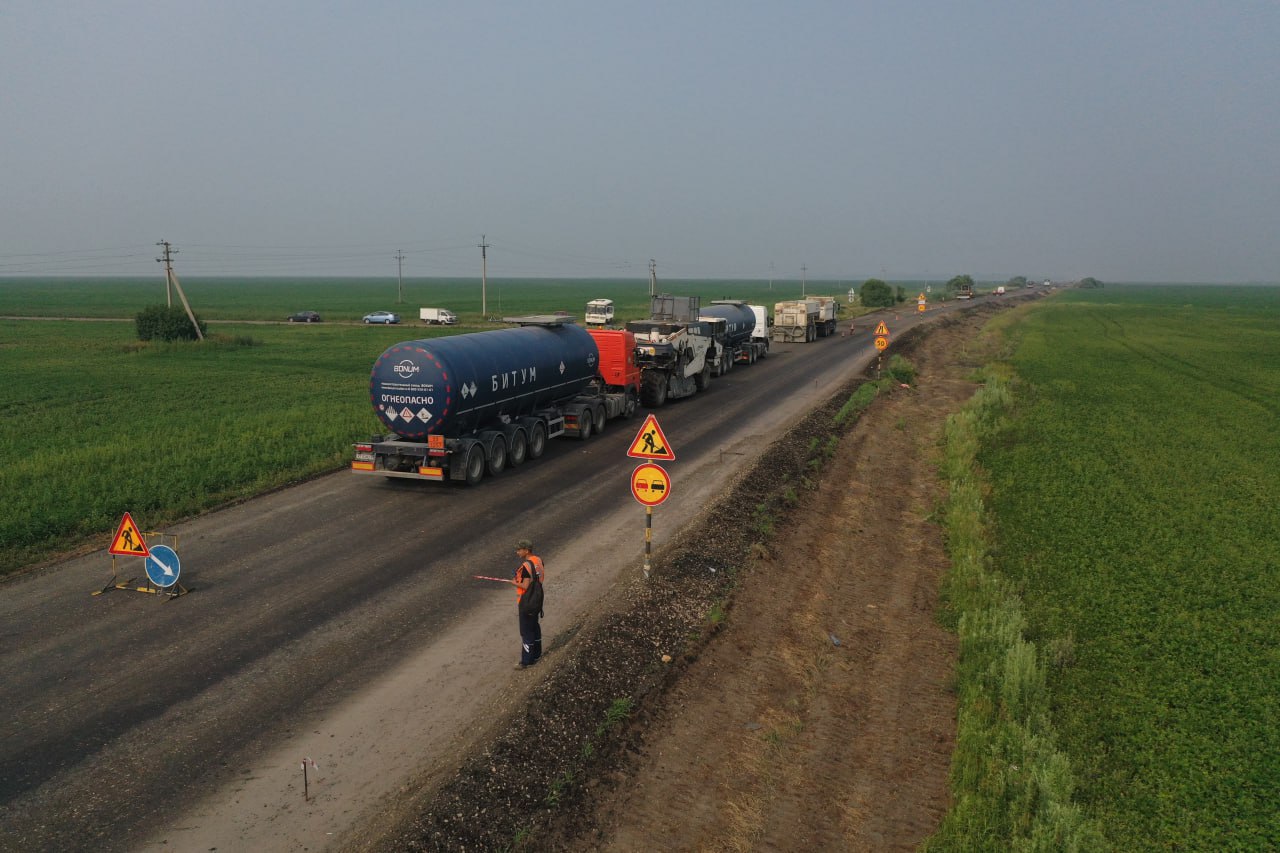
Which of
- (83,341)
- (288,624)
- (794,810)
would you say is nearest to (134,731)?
(288,624)

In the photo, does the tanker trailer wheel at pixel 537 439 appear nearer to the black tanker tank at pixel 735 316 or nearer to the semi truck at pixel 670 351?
the semi truck at pixel 670 351

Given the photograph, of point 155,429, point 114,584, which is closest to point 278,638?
point 114,584

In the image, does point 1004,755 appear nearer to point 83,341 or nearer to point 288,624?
point 288,624

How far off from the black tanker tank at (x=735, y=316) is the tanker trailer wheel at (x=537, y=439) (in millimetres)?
18989

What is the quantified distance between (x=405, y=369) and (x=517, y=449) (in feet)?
14.1

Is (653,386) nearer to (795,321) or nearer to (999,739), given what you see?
(999,739)

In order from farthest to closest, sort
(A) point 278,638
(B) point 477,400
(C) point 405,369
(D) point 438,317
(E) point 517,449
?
(D) point 438,317 → (E) point 517,449 → (B) point 477,400 → (C) point 405,369 → (A) point 278,638

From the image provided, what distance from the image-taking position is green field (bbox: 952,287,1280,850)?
9219mm

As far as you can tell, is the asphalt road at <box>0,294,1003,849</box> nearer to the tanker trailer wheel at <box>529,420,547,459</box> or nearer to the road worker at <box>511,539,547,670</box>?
the road worker at <box>511,539,547,670</box>

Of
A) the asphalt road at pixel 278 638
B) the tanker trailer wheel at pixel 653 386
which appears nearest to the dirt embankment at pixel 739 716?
the asphalt road at pixel 278 638

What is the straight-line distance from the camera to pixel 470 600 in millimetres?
14234

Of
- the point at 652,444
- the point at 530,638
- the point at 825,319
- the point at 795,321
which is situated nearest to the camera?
the point at 530,638

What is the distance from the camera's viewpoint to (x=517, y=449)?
2353 cm

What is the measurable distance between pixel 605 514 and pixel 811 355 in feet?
118
